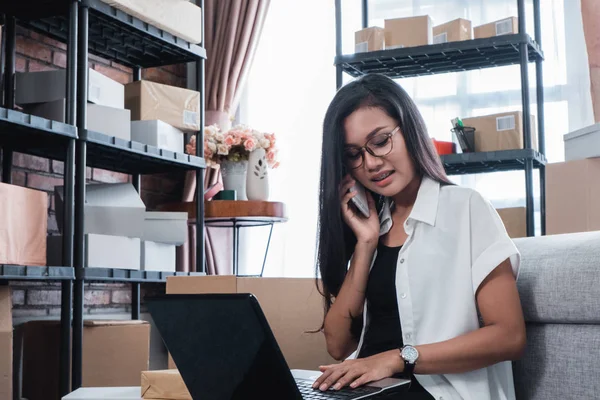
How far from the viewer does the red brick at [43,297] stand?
285 cm

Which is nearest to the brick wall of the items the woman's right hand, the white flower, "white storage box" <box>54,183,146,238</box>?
"white storage box" <box>54,183,146,238</box>

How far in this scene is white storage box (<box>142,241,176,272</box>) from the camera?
2783 mm

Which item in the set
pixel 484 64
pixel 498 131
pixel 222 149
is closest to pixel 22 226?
pixel 222 149

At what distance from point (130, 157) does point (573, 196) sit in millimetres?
1654

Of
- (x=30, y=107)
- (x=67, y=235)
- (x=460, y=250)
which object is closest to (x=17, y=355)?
(x=67, y=235)

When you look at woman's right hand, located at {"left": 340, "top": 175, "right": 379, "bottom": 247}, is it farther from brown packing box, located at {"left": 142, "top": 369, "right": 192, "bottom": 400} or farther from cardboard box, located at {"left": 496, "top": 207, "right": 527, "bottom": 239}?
cardboard box, located at {"left": 496, "top": 207, "right": 527, "bottom": 239}

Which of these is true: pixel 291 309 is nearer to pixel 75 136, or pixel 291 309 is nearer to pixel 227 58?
pixel 75 136

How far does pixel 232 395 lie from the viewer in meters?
1.12

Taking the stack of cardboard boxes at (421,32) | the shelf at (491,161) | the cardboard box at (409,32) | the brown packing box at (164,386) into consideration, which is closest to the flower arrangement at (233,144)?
the stack of cardboard boxes at (421,32)

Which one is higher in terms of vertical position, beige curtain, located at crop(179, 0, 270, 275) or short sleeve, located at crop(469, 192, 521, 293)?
beige curtain, located at crop(179, 0, 270, 275)

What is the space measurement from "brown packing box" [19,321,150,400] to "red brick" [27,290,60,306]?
0.30 metres

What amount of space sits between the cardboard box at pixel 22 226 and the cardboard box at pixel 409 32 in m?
1.62

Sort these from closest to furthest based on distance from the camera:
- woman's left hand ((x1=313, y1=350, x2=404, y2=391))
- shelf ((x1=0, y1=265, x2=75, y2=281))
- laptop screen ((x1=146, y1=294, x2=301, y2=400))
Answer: laptop screen ((x1=146, y1=294, x2=301, y2=400)) < woman's left hand ((x1=313, y1=350, x2=404, y2=391)) < shelf ((x1=0, y1=265, x2=75, y2=281))

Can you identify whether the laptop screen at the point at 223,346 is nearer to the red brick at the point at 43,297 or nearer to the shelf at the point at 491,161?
the red brick at the point at 43,297
